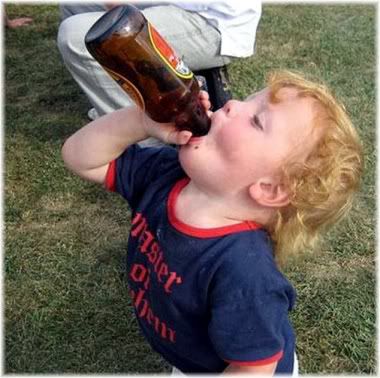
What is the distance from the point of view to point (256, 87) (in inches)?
158

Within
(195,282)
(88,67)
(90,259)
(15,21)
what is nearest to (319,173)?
(195,282)

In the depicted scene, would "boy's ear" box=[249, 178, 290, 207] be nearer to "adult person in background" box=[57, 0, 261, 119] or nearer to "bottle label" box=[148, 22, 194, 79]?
"bottle label" box=[148, 22, 194, 79]

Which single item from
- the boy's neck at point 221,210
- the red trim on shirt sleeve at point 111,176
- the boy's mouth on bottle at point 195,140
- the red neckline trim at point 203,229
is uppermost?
the boy's mouth on bottle at point 195,140

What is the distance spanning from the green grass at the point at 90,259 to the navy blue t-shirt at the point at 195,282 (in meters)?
0.70

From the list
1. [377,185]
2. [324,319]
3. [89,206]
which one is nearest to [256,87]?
[377,185]

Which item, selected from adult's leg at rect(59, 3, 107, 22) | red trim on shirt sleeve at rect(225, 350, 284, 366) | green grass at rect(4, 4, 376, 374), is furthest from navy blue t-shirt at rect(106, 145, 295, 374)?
adult's leg at rect(59, 3, 107, 22)

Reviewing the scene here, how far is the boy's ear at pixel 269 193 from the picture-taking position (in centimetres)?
157

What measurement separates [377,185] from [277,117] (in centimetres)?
175

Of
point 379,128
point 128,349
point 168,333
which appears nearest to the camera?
point 168,333

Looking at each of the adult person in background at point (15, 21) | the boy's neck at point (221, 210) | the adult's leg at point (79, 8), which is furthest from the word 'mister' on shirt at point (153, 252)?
the adult person in background at point (15, 21)

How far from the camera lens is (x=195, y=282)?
1.59 m

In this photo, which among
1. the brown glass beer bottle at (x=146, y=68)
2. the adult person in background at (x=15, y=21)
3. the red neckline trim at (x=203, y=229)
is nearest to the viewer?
the brown glass beer bottle at (x=146, y=68)

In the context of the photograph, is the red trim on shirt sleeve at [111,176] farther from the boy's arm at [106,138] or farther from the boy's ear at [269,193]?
the boy's ear at [269,193]

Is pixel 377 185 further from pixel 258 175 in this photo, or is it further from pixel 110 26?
pixel 110 26
